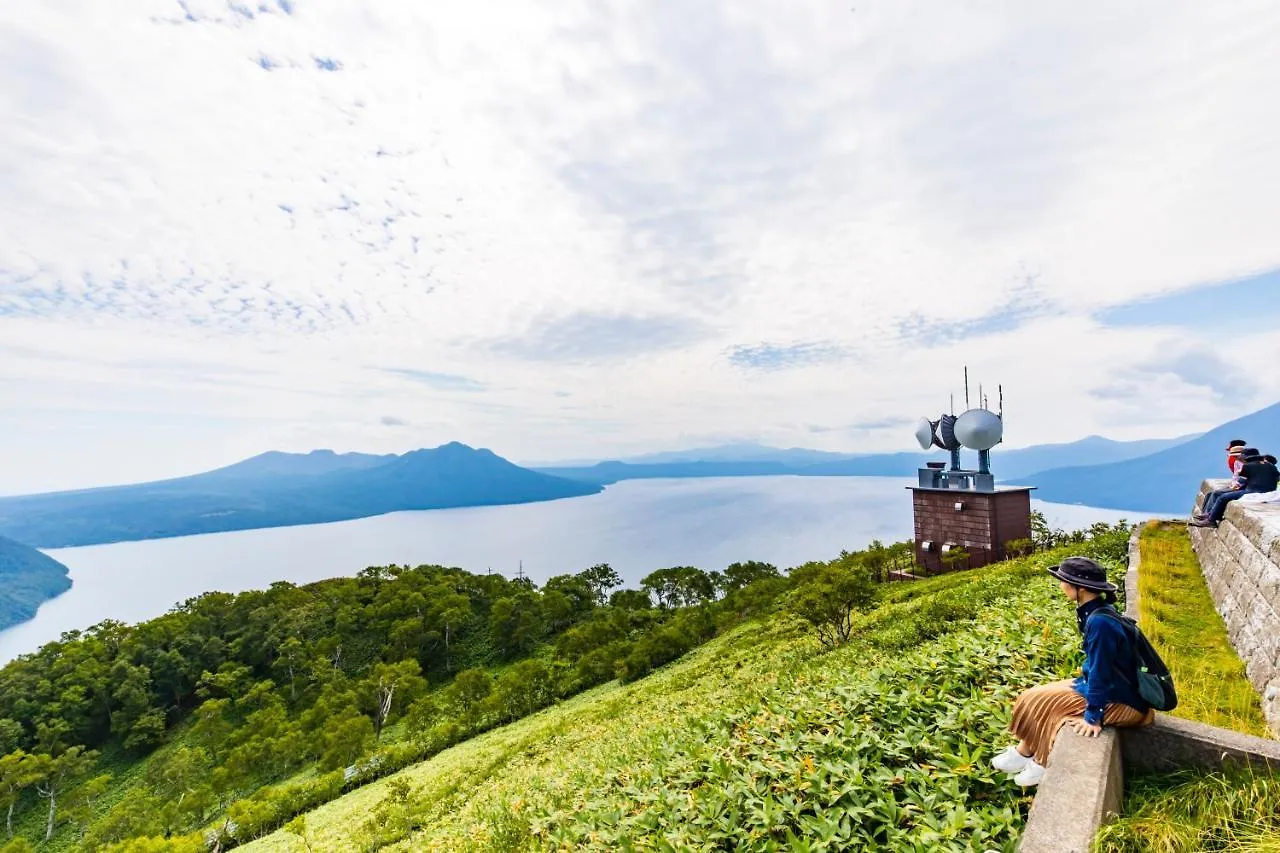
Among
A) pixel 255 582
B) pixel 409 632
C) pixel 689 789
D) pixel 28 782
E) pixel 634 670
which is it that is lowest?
pixel 255 582

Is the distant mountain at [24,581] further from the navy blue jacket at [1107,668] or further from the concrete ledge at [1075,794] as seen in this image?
the navy blue jacket at [1107,668]

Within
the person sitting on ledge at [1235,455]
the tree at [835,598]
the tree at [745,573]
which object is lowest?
the tree at [745,573]

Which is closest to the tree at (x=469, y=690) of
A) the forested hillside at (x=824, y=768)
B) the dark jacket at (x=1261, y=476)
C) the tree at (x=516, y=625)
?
the tree at (x=516, y=625)

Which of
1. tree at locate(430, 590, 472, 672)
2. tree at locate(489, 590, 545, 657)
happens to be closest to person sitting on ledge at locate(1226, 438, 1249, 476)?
tree at locate(489, 590, 545, 657)

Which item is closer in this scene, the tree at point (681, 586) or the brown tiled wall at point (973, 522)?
the brown tiled wall at point (973, 522)

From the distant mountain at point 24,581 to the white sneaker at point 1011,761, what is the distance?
18577 cm

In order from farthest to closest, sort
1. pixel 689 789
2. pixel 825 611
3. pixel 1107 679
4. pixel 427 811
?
pixel 825 611, pixel 427 811, pixel 689 789, pixel 1107 679

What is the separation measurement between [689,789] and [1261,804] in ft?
14.2

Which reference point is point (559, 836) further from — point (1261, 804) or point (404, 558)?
point (404, 558)

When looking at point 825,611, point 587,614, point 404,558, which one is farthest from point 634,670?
point 404,558

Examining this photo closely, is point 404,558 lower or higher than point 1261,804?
lower

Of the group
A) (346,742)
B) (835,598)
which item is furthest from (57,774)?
→ (835,598)

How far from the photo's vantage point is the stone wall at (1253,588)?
5754 mm

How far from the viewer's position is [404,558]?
154m
